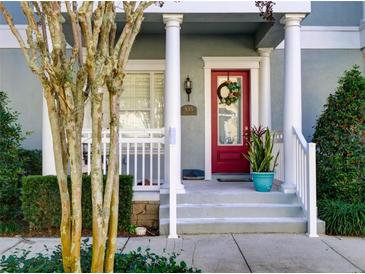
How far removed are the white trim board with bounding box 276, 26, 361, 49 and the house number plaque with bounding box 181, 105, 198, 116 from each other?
2212 millimetres

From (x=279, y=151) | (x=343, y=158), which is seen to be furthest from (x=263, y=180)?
(x=343, y=158)

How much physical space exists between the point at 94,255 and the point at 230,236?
10.4ft

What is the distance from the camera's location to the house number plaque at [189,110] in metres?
8.30

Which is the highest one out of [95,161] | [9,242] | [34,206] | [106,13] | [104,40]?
[106,13]

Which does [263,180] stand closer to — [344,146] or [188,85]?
[344,146]

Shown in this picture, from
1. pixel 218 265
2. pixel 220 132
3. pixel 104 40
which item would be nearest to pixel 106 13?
pixel 104 40

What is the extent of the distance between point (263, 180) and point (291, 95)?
1420mm

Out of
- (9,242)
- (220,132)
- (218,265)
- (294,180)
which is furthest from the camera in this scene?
(220,132)

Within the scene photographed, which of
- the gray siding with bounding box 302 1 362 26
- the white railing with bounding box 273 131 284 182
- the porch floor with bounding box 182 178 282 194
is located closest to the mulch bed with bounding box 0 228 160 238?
the porch floor with bounding box 182 178 282 194

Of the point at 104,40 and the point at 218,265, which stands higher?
the point at 104,40

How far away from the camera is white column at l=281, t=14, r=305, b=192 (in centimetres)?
629

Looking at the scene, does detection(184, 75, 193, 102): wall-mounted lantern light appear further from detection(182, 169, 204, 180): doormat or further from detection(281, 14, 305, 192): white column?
detection(281, 14, 305, 192): white column

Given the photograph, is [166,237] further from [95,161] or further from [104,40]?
[104,40]

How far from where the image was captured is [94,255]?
2.72m
